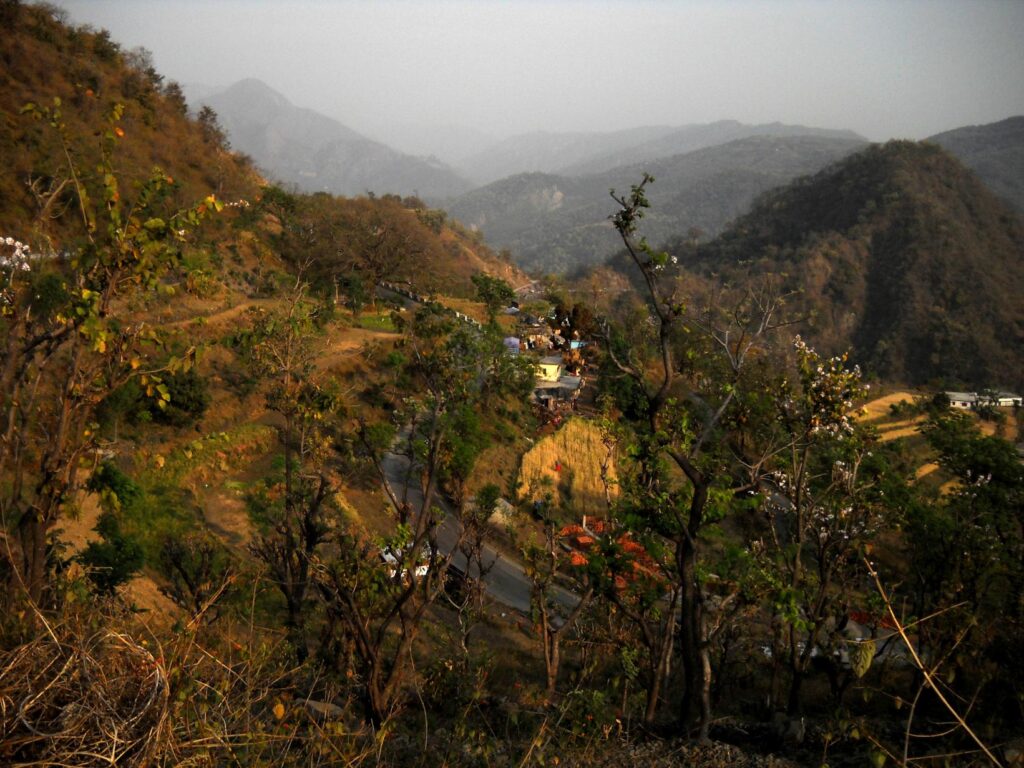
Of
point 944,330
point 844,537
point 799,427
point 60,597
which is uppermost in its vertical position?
point 799,427

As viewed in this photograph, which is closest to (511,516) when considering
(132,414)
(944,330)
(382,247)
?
(132,414)

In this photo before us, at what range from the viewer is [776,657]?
8109 millimetres

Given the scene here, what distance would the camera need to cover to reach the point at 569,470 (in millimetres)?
22109

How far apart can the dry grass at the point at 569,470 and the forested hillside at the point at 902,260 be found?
4180cm

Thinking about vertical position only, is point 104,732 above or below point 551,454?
above

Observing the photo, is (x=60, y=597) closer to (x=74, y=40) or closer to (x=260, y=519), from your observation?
(x=260, y=519)

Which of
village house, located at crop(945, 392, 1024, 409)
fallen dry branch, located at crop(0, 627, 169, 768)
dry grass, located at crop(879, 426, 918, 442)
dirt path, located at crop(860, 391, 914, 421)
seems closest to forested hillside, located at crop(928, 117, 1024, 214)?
village house, located at crop(945, 392, 1024, 409)

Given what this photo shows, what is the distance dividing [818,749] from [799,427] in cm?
338

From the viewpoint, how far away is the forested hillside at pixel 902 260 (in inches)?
2436

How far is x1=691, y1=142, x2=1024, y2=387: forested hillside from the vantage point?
61.9 m

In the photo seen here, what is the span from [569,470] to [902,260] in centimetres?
6879

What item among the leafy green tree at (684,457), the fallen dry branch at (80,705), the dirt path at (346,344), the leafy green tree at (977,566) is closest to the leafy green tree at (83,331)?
the fallen dry branch at (80,705)

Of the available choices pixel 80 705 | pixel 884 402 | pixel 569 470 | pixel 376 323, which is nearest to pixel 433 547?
pixel 80 705

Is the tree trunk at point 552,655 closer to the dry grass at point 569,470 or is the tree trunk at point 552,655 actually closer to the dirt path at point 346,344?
the dry grass at point 569,470
